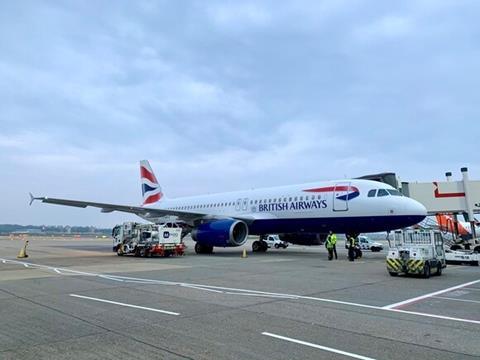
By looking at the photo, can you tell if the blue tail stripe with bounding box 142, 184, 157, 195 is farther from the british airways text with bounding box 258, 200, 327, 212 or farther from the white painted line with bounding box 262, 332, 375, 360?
the white painted line with bounding box 262, 332, 375, 360

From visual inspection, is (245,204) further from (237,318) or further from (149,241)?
(237,318)

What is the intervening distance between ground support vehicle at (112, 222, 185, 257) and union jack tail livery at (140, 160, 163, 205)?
12606mm

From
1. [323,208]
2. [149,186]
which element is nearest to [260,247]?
[323,208]

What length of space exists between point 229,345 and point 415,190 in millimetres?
24003

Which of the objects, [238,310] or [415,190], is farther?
[415,190]

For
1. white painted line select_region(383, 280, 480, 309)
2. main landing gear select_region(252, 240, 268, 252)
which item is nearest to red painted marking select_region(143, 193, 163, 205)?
main landing gear select_region(252, 240, 268, 252)

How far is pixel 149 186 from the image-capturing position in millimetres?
36906

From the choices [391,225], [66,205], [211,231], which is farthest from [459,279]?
[66,205]

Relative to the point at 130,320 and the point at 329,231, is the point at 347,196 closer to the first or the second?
the point at 329,231

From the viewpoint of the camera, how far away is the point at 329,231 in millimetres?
21844

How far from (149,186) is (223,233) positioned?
16.2 m

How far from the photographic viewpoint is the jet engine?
2255cm

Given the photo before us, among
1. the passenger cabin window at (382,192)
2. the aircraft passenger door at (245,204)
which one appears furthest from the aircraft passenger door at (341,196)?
the aircraft passenger door at (245,204)

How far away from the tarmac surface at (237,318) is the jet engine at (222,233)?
10.2 meters
